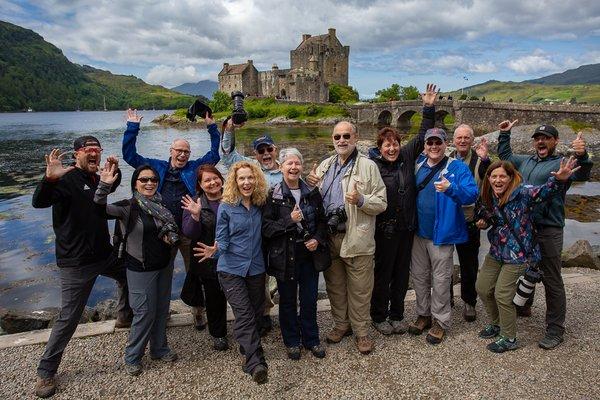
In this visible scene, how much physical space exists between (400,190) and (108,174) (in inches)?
138

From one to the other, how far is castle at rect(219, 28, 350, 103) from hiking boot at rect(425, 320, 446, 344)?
8344cm

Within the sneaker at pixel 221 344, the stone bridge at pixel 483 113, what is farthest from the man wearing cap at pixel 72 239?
the stone bridge at pixel 483 113

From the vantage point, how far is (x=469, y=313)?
6.07 m

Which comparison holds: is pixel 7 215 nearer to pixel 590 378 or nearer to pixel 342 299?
pixel 342 299

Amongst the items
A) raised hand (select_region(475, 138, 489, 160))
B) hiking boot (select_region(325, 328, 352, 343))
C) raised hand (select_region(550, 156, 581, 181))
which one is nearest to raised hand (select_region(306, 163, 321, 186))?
hiking boot (select_region(325, 328, 352, 343))

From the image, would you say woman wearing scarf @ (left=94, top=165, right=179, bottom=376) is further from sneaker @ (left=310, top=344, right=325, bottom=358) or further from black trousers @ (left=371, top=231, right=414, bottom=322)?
black trousers @ (left=371, top=231, right=414, bottom=322)

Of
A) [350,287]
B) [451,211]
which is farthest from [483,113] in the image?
[350,287]

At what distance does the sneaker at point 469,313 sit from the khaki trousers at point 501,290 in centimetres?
54

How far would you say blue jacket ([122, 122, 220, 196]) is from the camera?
558 cm

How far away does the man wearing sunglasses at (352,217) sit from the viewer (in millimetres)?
4977

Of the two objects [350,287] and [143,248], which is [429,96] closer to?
[350,287]

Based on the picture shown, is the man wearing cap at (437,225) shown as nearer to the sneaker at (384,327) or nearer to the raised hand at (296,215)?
the sneaker at (384,327)

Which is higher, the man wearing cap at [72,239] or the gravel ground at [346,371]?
the man wearing cap at [72,239]

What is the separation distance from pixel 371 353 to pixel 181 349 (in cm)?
250
